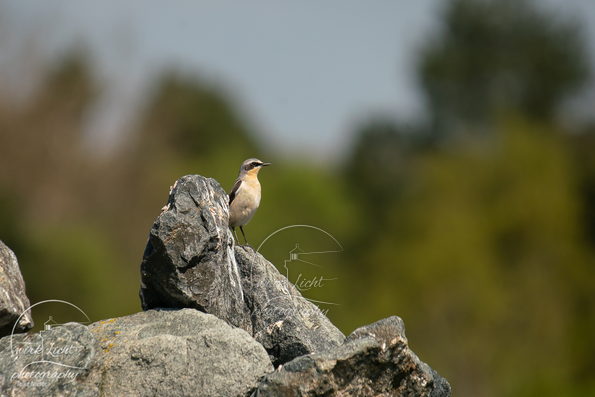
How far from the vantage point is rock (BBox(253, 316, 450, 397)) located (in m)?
6.68

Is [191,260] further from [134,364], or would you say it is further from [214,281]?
[134,364]

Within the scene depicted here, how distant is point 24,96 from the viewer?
47312 mm

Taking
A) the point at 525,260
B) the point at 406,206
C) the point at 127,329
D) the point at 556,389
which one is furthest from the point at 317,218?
the point at 127,329

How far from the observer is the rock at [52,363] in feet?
22.3

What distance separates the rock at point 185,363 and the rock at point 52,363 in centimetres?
30

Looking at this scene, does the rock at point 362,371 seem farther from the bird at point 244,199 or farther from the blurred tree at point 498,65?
the blurred tree at point 498,65

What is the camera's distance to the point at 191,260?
7973 mm

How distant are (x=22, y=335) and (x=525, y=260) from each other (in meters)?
52.1

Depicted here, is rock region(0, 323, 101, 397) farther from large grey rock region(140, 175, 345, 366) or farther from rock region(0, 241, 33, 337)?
large grey rock region(140, 175, 345, 366)

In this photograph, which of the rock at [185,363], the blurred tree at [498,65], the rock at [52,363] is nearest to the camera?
the rock at [52,363]

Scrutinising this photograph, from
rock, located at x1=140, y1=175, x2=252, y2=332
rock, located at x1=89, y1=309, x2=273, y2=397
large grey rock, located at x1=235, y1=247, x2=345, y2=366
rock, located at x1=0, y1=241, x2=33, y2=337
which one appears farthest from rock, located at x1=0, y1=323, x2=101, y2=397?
large grey rock, located at x1=235, y1=247, x2=345, y2=366

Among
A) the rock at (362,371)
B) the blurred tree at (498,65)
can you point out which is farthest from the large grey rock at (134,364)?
the blurred tree at (498,65)

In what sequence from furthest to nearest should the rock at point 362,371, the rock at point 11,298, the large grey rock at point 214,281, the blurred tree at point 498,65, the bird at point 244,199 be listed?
1. the blurred tree at point 498,65
2. the bird at point 244,199
3. the large grey rock at point 214,281
4. the rock at point 11,298
5. the rock at point 362,371

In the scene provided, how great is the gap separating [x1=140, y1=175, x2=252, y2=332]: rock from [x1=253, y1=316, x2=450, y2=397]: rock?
1.77m
